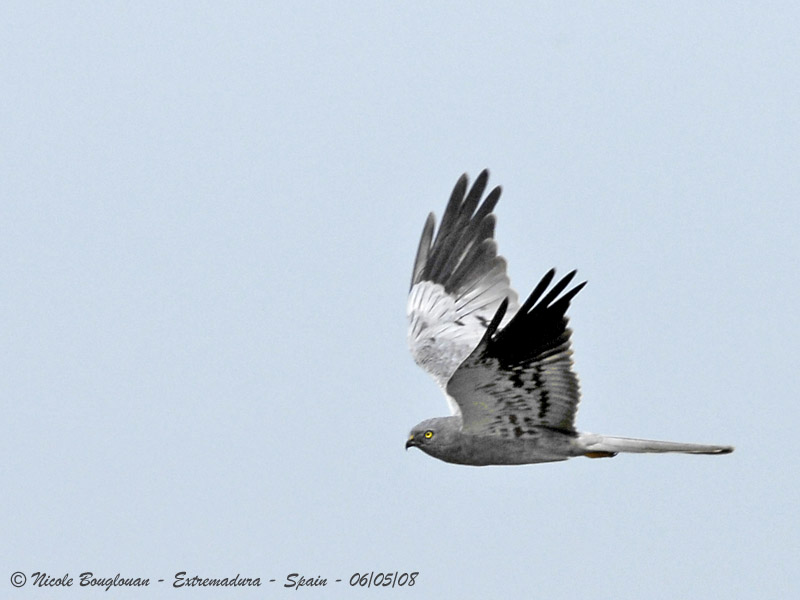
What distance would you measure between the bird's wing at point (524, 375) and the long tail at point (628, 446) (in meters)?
0.28

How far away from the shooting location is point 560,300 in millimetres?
9391

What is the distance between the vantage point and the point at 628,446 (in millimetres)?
10617

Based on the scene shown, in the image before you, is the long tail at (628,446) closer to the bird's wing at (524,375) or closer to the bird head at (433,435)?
the bird's wing at (524,375)

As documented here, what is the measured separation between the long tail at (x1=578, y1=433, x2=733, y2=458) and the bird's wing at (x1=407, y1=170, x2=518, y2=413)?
7.49 feet

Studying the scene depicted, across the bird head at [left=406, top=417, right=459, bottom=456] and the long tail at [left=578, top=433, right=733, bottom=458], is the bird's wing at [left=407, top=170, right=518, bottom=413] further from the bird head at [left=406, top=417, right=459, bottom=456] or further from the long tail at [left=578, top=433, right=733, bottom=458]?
the long tail at [left=578, top=433, right=733, bottom=458]

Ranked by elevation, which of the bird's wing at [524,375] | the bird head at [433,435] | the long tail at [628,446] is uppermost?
the bird's wing at [524,375]

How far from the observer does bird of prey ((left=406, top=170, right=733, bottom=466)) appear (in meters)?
9.61

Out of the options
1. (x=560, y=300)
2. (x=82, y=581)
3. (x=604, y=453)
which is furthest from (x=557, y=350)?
(x=82, y=581)

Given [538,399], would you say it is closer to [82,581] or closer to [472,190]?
[472,190]

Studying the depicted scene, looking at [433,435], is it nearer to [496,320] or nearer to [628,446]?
[628,446]

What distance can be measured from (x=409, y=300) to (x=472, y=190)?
1.42 meters

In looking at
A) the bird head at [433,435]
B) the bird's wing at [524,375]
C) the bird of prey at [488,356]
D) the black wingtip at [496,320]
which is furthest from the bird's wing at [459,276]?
the black wingtip at [496,320]

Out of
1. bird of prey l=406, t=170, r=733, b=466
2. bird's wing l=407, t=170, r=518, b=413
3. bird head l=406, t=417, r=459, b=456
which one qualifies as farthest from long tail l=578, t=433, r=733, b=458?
bird's wing l=407, t=170, r=518, b=413

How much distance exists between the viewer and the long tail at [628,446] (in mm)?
10461
